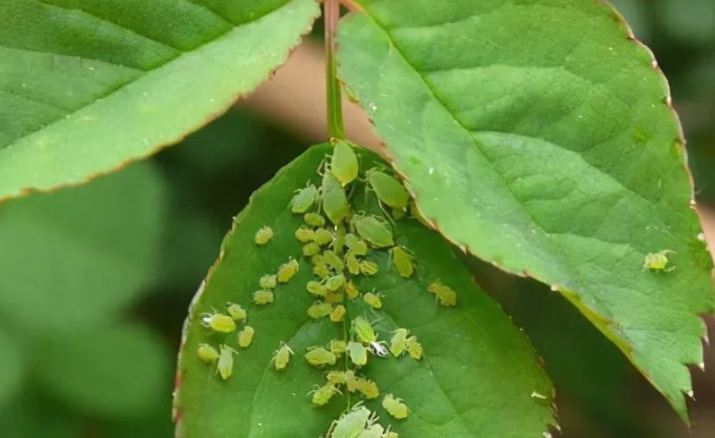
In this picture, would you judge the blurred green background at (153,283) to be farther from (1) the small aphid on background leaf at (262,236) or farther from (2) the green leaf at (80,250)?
(1) the small aphid on background leaf at (262,236)

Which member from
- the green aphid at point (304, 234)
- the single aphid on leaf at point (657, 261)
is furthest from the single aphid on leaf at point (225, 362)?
the single aphid on leaf at point (657, 261)

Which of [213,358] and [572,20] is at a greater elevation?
[572,20]

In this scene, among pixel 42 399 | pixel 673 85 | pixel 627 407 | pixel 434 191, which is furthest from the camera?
pixel 627 407

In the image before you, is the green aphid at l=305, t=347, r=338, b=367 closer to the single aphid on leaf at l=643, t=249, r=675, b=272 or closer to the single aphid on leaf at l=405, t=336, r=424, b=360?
the single aphid on leaf at l=405, t=336, r=424, b=360

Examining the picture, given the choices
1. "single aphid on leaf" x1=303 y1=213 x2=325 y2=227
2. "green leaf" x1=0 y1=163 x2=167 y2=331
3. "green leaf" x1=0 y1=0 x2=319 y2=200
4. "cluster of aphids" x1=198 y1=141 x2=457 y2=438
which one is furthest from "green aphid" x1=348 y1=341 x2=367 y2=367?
"green leaf" x1=0 y1=163 x2=167 y2=331

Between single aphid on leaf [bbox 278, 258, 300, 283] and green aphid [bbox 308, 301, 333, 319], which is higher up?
single aphid on leaf [bbox 278, 258, 300, 283]

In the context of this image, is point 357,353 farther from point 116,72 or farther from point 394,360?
point 116,72

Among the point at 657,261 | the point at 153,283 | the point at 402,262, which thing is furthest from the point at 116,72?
the point at 153,283

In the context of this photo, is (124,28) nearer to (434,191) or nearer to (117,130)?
(117,130)

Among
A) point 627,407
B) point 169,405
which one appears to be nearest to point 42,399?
point 169,405
